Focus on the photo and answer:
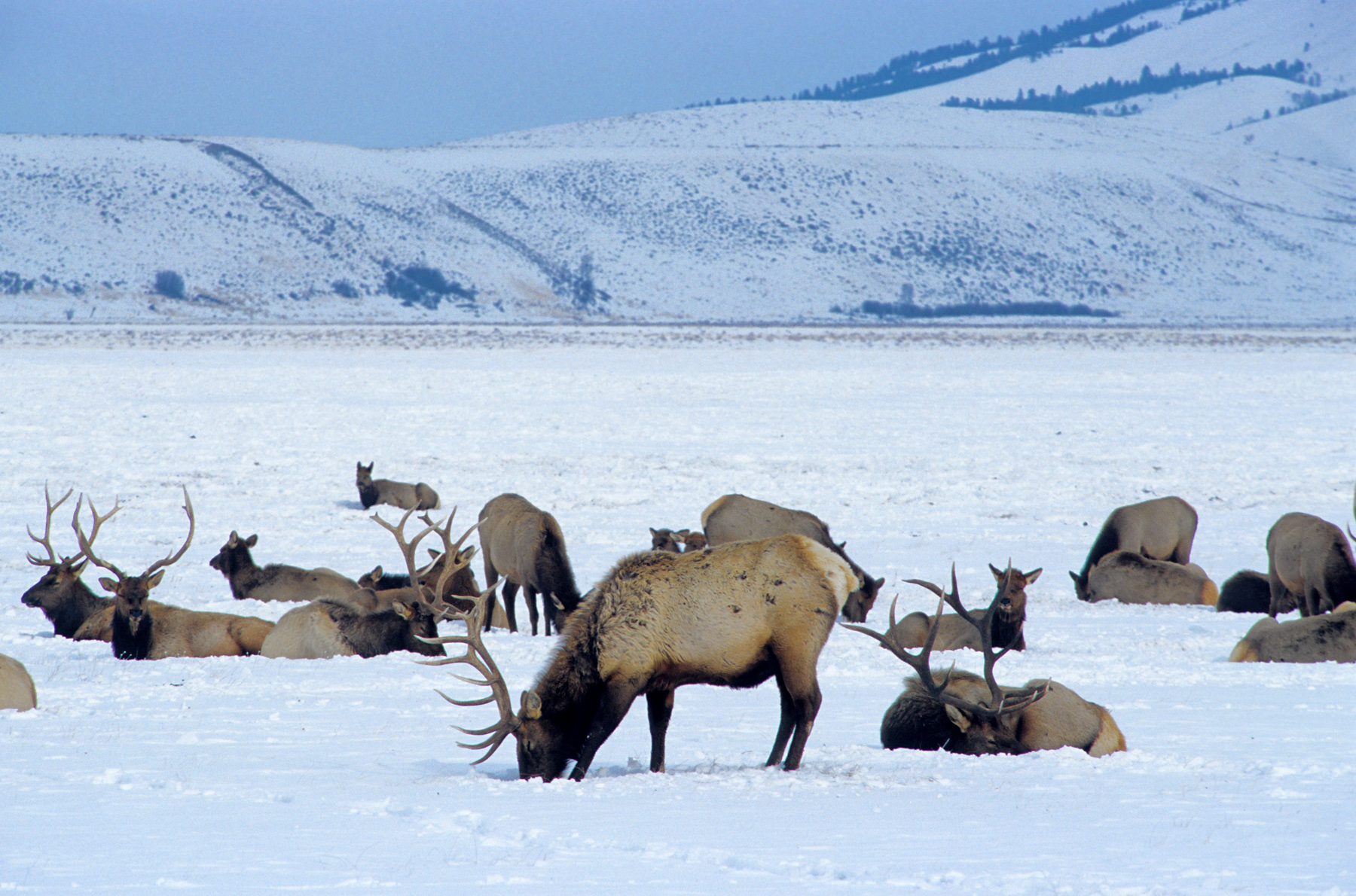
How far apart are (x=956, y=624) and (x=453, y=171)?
156112mm

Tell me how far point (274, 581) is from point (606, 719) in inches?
320

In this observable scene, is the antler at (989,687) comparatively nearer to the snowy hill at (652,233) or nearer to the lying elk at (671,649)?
the lying elk at (671,649)

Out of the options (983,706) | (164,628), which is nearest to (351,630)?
(164,628)

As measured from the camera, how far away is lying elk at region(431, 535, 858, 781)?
7445 mm

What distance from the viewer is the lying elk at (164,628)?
1170cm

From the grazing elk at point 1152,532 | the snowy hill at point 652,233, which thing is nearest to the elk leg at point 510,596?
the grazing elk at point 1152,532

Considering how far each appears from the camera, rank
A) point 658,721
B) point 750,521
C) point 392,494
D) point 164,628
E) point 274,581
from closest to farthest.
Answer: point 658,721, point 164,628, point 274,581, point 750,521, point 392,494

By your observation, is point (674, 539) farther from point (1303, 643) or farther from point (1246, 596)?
point (1303, 643)

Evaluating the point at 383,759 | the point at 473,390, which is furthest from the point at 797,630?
the point at 473,390

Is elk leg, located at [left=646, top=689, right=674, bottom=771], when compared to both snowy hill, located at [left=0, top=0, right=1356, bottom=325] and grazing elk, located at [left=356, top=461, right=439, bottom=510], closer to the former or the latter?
grazing elk, located at [left=356, top=461, right=439, bottom=510]

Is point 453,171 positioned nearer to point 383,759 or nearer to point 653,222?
point 653,222

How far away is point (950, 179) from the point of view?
159625 millimetres

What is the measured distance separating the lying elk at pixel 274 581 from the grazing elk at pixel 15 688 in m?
5.12

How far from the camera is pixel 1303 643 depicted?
11539mm
